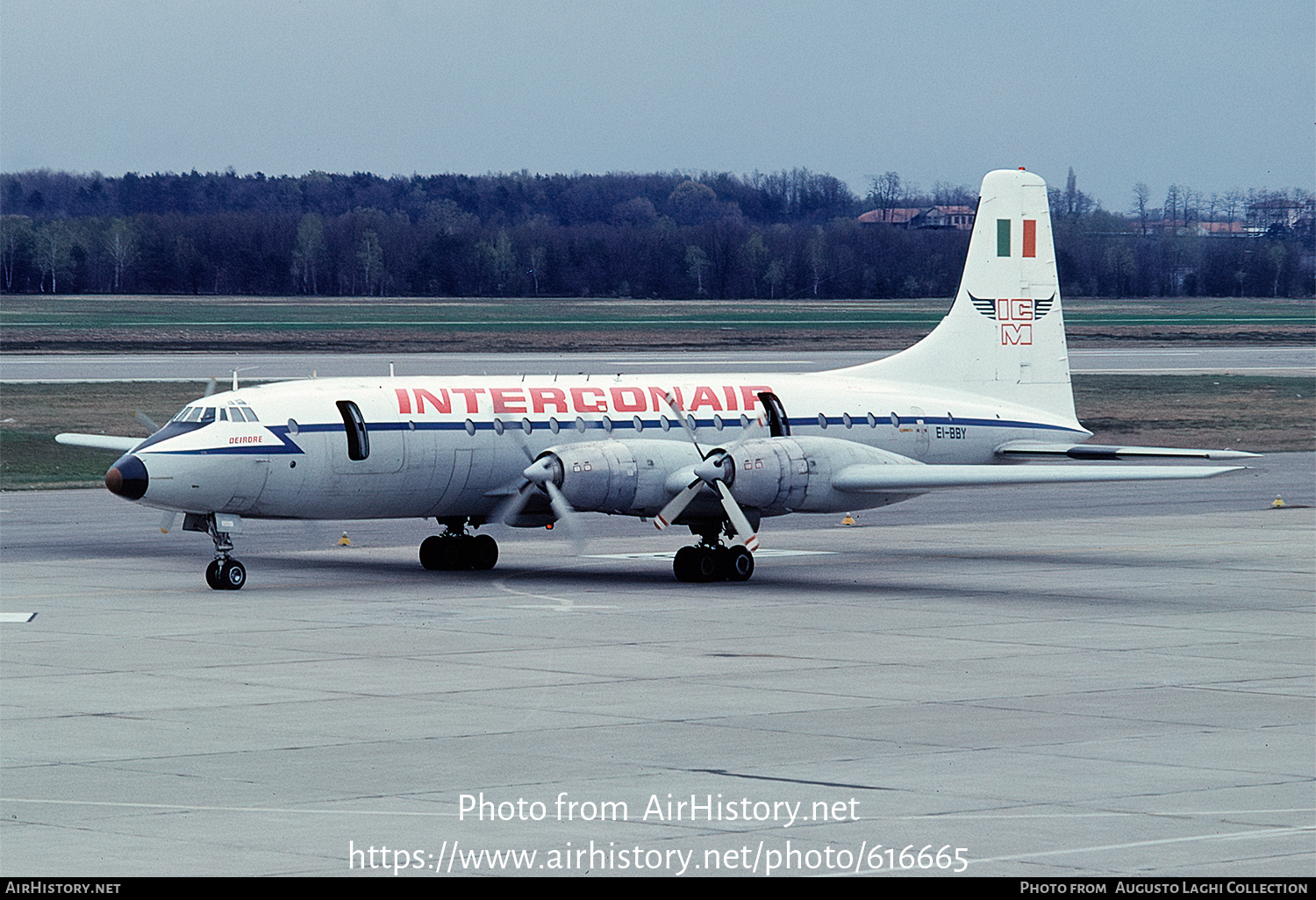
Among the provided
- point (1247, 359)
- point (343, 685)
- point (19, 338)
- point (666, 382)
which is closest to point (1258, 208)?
point (1247, 359)

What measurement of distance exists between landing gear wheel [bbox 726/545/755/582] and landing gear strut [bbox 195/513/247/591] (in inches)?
299

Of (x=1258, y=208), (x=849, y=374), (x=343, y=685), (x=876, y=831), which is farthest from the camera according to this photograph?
(x=1258, y=208)

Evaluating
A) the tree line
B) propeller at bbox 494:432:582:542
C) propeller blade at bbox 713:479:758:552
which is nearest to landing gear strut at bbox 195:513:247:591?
propeller at bbox 494:432:582:542

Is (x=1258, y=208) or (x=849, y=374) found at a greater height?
(x=1258, y=208)

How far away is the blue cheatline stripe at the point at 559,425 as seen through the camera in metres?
27.1

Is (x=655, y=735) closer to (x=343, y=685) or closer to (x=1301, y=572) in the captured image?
(x=343, y=685)

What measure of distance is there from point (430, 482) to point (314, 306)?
11441 centimetres

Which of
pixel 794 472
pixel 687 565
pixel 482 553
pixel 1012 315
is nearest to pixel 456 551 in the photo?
pixel 482 553

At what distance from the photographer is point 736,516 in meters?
27.6

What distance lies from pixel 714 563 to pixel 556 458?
3.05m

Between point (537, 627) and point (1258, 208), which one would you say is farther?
point (1258, 208)

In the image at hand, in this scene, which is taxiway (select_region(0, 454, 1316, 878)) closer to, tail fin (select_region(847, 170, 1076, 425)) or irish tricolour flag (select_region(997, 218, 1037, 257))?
tail fin (select_region(847, 170, 1076, 425))

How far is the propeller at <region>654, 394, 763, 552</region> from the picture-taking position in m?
27.5

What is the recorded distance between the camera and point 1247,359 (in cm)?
9894
